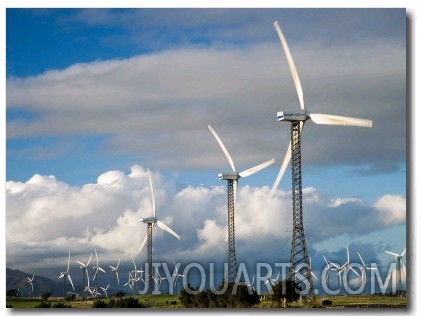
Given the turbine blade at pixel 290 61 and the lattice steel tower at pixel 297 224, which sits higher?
the turbine blade at pixel 290 61

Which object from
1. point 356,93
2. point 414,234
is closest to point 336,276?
point 414,234

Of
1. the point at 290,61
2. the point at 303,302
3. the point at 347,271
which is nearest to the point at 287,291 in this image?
the point at 303,302

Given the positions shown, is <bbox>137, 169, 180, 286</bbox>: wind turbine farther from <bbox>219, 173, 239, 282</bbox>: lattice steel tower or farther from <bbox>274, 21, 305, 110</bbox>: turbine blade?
<bbox>274, 21, 305, 110</bbox>: turbine blade

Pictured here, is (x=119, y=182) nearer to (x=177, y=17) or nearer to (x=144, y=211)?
(x=144, y=211)

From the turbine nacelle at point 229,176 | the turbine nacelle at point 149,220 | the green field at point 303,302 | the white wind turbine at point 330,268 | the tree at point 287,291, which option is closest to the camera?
the green field at point 303,302

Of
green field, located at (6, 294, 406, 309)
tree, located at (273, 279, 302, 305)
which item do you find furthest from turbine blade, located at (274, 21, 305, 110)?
green field, located at (6, 294, 406, 309)

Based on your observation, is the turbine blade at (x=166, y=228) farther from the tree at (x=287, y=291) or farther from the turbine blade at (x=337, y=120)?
the turbine blade at (x=337, y=120)

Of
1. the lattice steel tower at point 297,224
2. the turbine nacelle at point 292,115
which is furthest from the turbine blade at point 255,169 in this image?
the turbine nacelle at point 292,115

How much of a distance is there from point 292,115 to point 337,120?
1300mm

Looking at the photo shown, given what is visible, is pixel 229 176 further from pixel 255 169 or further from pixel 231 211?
pixel 231 211

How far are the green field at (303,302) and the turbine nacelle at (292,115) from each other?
4957 millimetres

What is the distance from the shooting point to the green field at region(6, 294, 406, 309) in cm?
3728

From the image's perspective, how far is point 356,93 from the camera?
126ft

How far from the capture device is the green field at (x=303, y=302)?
37281 mm
